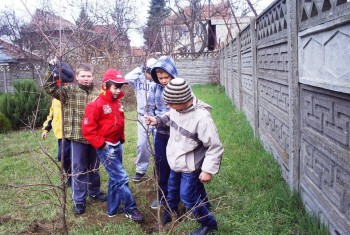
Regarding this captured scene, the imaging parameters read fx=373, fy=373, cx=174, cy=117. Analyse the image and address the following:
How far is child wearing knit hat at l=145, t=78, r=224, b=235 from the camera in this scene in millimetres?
2922

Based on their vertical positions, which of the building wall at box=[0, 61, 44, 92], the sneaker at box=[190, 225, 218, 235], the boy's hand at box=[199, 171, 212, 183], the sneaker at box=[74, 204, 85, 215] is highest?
the building wall at box=[0, 61, 44, 92]

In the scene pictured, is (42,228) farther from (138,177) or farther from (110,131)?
(138,177)

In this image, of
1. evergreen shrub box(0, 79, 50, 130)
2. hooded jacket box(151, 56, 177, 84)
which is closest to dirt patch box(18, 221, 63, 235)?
hooded jacket box(151, 56, 177, 84)

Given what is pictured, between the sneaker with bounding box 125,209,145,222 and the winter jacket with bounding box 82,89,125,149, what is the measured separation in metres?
0.70

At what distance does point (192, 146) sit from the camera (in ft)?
9.95

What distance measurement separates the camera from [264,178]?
4.20 metres

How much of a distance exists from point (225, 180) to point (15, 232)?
2309 millimetres

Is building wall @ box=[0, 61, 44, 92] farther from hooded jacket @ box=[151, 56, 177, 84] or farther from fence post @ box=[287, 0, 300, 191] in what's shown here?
Answer: fence post @ box=[287, 0, 300, 191]

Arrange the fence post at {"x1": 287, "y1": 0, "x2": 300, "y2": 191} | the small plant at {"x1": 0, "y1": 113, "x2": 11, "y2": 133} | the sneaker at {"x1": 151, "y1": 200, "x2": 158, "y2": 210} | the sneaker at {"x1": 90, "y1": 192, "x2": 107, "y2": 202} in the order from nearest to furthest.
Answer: the fence post at {"x1": 287, "y1": 0, "x2": 300, "y2": 191} → the sneaker at {"x1": 151, "y1": 200, "x2": 158, "y2": 210} → the sneaker at {"x1": 90, "y1": 192, "x2": 107, "y2": 202} → the small plant at {"x1": 0, "y1": 113, "x2": 11, "y2": 133}

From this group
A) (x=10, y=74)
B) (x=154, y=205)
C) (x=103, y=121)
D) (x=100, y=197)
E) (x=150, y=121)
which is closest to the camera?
(x=150, y=121)

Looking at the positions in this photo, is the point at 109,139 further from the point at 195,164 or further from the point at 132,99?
the point at 132,99

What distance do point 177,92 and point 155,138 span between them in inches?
37.8

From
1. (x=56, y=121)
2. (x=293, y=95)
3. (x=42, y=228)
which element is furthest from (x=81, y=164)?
(x=293, y=95)

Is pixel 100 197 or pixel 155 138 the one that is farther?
pixel 100 197
